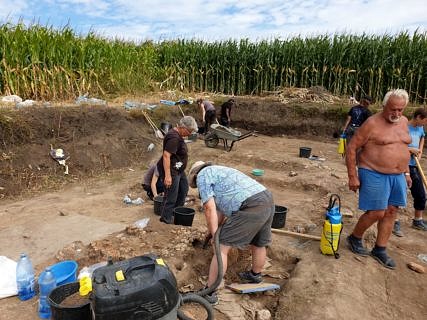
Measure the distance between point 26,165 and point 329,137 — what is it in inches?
389

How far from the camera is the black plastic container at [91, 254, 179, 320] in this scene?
2160 mm

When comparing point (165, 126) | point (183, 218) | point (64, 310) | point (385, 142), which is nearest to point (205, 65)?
point (165, 126)

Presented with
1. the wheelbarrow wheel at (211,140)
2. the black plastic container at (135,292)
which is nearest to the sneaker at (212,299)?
the black plastic container at (135,292)

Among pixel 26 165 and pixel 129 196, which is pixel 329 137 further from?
pixel 26 165

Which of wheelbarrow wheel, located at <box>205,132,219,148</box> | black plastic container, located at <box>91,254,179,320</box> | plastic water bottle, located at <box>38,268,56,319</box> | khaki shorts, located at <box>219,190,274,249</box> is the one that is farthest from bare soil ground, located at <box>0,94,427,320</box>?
black plastic container, located at <box>91,254,179,320</box>

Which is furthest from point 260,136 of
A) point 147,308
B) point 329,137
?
point 147,308

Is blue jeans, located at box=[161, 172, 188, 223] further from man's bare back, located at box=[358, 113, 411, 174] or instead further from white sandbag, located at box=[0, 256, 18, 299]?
man's bare back, located at box=[358, 113, 411, 174]

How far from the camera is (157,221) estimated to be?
5051 millimetres

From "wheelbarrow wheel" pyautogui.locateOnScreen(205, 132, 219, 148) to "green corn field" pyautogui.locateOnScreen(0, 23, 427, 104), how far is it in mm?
4072

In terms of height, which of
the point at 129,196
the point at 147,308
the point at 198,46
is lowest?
the point at 129,196

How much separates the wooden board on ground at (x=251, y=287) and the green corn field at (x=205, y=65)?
28.4 feet

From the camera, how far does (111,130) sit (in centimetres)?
957

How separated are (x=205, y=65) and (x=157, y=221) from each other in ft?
41.2

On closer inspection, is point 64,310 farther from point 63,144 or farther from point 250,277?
point 63,144
